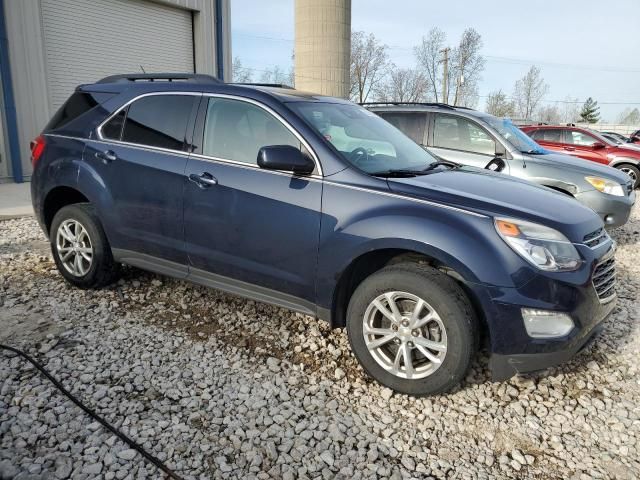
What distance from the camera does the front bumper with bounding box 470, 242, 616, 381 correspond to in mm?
2643

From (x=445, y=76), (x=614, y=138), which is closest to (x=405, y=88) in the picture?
(x=445, y=76)

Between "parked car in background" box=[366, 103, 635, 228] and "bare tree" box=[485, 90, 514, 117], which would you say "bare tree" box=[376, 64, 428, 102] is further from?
"parked car in background" box=[366, 103, 635, 228]

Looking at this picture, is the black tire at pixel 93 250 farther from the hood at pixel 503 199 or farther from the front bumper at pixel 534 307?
the front bumper at pixel 534 307

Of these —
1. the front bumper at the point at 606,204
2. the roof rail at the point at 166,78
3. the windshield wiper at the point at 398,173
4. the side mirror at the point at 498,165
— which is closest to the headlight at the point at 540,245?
the windshield wiper at the point at 398,173

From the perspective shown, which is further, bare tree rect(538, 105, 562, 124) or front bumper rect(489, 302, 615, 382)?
bare tree rect(538, 105, 562, 124)

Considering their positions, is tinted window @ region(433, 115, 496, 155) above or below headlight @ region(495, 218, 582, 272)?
above

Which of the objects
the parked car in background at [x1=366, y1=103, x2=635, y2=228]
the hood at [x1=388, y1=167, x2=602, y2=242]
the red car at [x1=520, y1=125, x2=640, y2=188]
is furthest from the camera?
the red car at [x1=520, y1=125, x2=640, y2=188]

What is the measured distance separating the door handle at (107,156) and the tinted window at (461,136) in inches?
177

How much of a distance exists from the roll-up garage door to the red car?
380 inches

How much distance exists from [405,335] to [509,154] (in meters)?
4.45

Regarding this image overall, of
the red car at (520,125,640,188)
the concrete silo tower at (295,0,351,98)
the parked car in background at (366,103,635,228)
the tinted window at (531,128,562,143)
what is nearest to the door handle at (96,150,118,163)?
the parked car in background at (366,103,635,228)

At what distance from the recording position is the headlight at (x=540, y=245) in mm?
2674

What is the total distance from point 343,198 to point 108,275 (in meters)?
2.46

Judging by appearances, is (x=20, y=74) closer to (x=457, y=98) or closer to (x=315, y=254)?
(x=315, y=254)
